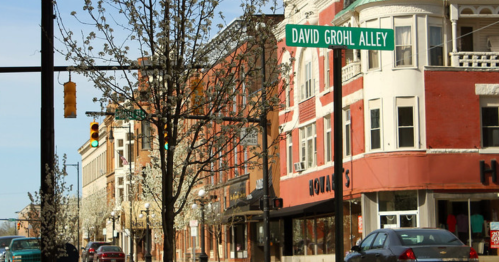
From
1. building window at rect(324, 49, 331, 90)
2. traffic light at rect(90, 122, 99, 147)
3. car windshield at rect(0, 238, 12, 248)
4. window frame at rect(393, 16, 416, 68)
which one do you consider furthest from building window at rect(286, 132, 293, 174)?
traffic light at rect(90, 122, 99, 147)

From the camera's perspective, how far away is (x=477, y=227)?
3034 centimetres

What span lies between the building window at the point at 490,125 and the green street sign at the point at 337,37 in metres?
18.6

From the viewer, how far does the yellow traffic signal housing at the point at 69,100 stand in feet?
53.0

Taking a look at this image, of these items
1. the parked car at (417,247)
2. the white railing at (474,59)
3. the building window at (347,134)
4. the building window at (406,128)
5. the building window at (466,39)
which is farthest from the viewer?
the building window at (347,134)

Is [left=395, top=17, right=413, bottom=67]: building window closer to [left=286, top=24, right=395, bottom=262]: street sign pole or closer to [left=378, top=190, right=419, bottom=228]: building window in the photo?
[left=378, top=190, right=419, bottom=228]: building window

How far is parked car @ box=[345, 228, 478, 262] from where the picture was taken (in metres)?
16.0

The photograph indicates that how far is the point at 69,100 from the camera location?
16.2 m

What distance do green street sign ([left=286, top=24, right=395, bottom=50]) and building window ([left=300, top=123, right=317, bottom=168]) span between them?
23.9 meters

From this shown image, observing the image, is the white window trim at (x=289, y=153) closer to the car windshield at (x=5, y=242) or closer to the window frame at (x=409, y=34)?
the window frame at (x=409, y=34)

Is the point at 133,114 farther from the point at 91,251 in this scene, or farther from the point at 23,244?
the point at 91,251

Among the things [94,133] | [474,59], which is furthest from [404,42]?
[94,133]

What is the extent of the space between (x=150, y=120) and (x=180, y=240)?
54307 millimetres

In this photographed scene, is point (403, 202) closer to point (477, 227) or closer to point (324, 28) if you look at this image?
point (477, 227)

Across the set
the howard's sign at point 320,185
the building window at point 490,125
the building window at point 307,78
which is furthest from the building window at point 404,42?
the building window at point 307,78
